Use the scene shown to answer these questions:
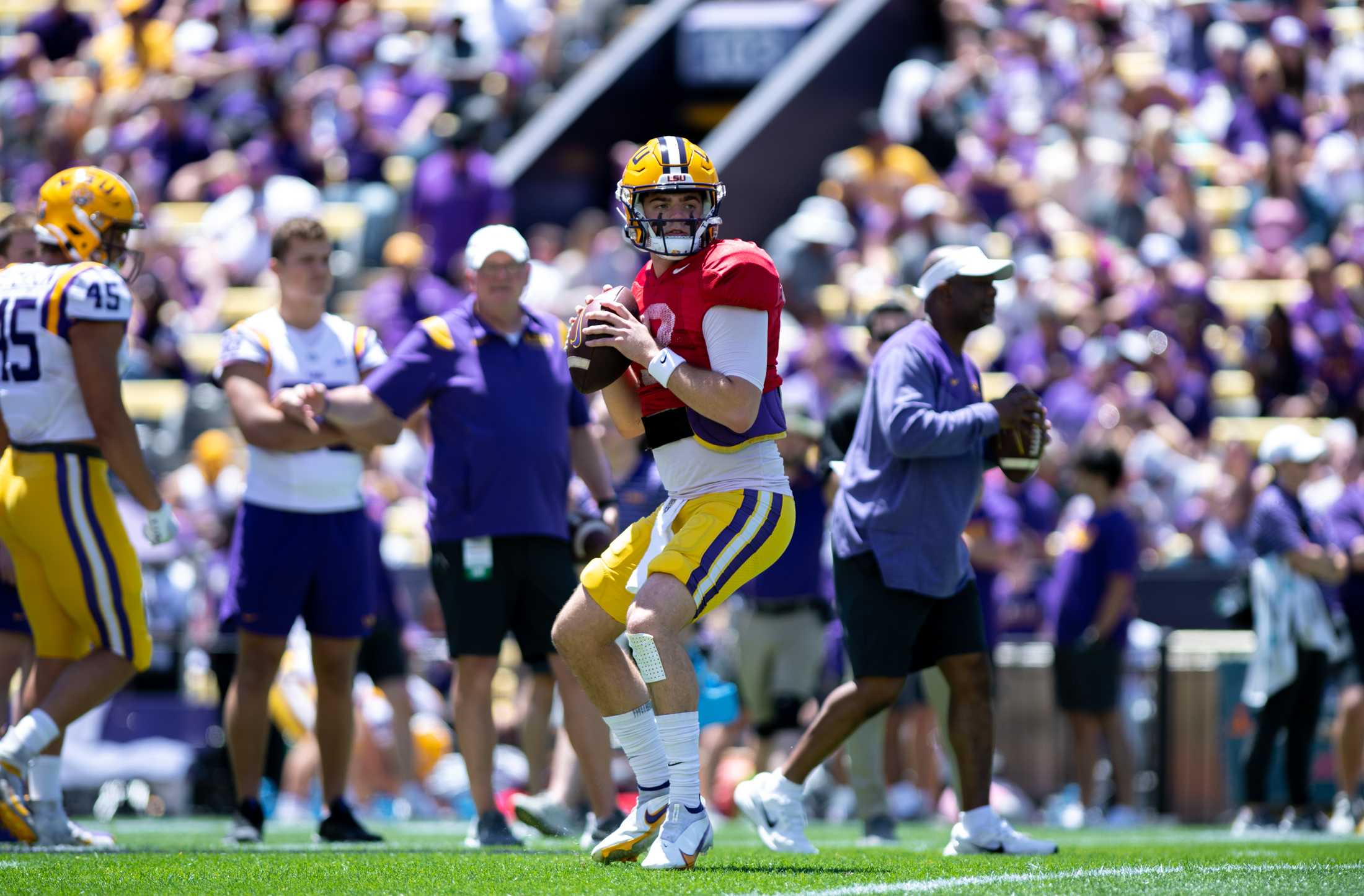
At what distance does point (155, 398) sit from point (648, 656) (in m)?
11.5

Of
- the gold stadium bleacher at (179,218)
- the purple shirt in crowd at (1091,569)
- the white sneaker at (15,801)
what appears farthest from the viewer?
the gold stadium bleacher at (179,218)

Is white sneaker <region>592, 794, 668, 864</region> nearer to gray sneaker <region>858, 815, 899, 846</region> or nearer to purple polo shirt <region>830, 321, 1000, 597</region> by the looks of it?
purple polo shirt <region>830, 321, 1000, 597</region>

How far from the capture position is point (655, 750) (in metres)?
6.25

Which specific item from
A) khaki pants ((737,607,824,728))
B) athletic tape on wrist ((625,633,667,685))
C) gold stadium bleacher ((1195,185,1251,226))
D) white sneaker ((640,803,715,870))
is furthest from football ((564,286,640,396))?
gold stadium bleacher ((1195,185,1251,226))

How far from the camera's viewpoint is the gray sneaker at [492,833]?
760cm

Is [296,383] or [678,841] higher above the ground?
[296,383]

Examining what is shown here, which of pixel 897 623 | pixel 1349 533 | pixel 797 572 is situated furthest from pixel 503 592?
pixel 1349 533

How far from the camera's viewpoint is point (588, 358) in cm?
609

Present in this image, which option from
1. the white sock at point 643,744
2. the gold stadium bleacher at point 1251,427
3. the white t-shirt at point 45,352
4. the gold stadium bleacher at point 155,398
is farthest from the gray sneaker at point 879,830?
the gold stadium bleacher at point 155,398

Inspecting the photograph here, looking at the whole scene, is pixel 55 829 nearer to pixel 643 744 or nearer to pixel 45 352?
pixel 45 352

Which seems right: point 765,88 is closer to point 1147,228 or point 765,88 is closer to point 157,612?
point 1147,228

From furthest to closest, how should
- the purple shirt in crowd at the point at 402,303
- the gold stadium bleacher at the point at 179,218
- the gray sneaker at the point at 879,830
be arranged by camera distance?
the gold stadium bleacher at the point at 179,218 → the purple shirt in crowd at the point at 402,303 → the gray sneaker at the point at 879,830

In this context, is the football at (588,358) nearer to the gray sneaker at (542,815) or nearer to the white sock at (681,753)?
the white sock at (681,753)

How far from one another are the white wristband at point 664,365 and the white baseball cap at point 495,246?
2.03 metres
